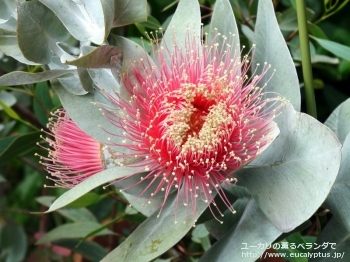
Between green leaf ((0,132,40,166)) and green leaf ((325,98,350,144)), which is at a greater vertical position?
green leaf ((325,98,350,144))

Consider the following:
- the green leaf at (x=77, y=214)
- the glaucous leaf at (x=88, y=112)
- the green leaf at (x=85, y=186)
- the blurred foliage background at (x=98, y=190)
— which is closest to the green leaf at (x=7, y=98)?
the blurred foliage background at (x=98, y=190)

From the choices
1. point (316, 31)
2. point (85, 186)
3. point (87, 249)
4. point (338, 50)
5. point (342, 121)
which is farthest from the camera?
point (87, 249)

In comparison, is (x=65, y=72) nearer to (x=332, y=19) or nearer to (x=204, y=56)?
(x=204, y=56)

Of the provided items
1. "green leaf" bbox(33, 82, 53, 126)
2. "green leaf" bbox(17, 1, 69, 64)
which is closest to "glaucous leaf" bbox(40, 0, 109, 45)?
"green leaf" bbox(17, 1, 69, 64)

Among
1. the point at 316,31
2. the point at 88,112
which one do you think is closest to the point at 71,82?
the point at 88,112

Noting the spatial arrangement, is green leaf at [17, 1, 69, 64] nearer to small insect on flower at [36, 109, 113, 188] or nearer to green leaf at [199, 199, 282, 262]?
small insect on flower at [36, 109, 113, 188]

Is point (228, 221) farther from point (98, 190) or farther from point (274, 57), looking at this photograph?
point (98, 190)

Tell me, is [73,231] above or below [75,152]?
below
